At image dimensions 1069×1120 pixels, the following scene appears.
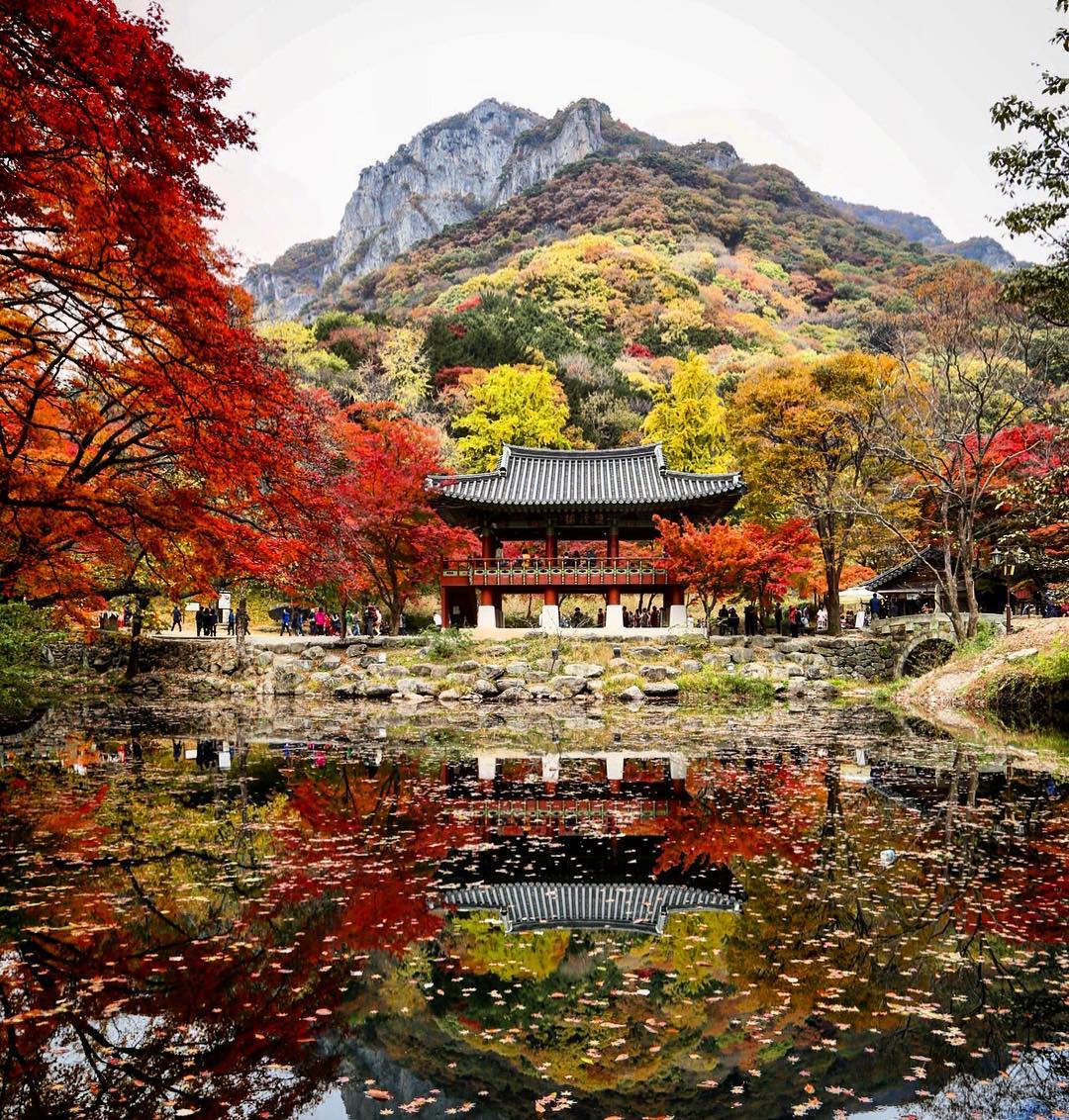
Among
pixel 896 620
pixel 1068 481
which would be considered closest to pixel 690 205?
pixel 896 620

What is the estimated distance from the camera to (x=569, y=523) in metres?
33.5

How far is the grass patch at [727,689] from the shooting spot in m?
25.9

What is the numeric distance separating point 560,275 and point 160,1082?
82.5 m

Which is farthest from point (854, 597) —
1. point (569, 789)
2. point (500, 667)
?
point (569, 789)

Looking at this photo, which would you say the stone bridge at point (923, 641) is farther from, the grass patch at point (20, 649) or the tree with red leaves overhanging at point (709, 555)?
the grass patch at point (20, 649)

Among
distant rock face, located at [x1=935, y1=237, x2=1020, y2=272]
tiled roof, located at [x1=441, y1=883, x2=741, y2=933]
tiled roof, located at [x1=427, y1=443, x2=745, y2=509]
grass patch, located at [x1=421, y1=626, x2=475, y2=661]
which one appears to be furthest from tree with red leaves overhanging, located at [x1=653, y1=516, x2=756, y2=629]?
distant rock face, located at [x1=935, y1=237, x2=1020, y2=272]

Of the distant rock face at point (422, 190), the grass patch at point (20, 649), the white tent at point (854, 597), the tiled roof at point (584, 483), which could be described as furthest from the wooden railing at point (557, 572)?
the distant rock face at point (422, 190)

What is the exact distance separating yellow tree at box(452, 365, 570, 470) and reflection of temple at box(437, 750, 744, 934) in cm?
3273

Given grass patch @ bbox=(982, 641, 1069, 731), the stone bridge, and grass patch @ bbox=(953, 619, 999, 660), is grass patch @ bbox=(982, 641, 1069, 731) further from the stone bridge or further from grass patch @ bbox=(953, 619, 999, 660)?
the stone bridge

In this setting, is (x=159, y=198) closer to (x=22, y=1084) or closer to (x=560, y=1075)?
(x=22, y=1084)

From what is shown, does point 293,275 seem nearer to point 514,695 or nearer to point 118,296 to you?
point 514,695

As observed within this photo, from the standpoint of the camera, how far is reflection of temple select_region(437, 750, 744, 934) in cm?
783

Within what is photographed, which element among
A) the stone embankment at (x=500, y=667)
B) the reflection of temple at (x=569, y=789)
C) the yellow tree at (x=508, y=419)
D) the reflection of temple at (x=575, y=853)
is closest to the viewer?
the reflection of temple at (x=575, y=853)

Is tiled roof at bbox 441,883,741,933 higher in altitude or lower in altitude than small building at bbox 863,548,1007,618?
lower
